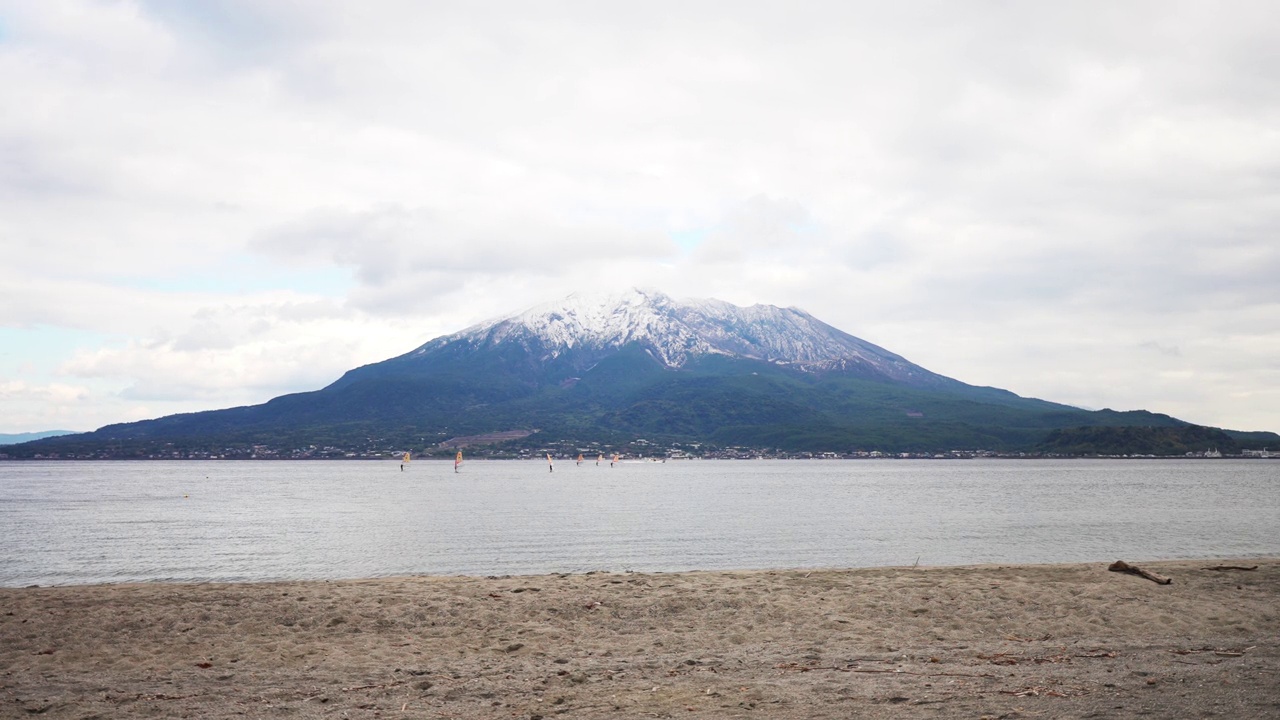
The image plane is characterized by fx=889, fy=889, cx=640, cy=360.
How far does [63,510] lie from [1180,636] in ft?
316

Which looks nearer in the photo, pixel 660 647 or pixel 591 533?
pixel 660 647

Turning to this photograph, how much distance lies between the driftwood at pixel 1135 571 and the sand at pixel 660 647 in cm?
45

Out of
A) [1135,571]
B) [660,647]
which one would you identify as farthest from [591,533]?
[660,647]

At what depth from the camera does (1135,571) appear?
2661 cm

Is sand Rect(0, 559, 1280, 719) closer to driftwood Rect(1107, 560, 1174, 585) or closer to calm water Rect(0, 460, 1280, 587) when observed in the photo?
driftwood Rect(1107, 560, 1174, 585)

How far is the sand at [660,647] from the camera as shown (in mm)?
13477

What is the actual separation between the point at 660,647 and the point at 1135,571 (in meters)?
16.7

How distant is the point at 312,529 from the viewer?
66.2 metres

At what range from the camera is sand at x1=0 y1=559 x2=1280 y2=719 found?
1348cm

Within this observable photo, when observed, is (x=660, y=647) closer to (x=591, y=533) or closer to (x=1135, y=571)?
(x=1135, y=571)

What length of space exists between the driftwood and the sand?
17.8 inches

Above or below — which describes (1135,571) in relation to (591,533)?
above

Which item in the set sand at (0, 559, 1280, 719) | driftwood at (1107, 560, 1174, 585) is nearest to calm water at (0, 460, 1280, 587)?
driftwood at (1107, 560, 1174, 585)

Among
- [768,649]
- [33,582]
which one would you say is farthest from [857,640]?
[33,582]
